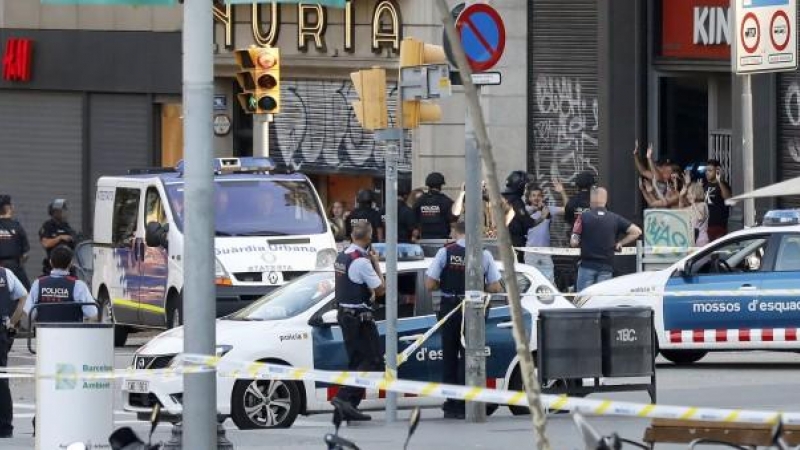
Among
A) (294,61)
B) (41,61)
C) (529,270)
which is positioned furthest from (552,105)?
(529,270)

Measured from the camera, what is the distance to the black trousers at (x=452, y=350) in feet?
54.0

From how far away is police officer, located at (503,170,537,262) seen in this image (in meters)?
25.4

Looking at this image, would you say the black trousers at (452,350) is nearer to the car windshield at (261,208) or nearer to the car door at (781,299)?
the car door at (781,299)

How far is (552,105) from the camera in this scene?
31.5 m

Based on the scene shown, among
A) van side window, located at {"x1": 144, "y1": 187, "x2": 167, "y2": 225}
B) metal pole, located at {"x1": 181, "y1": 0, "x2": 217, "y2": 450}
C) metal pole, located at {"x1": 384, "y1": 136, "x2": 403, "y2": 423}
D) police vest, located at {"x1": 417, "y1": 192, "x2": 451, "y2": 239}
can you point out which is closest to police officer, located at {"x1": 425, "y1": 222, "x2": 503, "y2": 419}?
metal pole, located at {"x1": 384, "y1": 136, "x2": 403, "y2": 423}

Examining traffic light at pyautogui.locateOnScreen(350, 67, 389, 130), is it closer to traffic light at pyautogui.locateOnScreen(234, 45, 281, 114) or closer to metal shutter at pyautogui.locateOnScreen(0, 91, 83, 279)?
traffic light at pyautogui.locateOnScreen(234, 45, 281, 114)

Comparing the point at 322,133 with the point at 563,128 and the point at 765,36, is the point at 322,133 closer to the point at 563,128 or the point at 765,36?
the point at 563,128

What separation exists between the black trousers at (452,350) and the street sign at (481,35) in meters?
1.98

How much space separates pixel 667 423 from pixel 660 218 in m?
14.6

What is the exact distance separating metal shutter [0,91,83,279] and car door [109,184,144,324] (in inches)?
424

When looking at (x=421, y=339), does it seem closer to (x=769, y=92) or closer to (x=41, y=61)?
(x=769, y=92)

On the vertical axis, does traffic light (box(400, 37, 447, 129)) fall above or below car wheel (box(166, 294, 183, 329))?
above

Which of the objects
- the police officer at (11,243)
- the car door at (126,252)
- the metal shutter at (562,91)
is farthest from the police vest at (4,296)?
the metal shutter at (562,91)

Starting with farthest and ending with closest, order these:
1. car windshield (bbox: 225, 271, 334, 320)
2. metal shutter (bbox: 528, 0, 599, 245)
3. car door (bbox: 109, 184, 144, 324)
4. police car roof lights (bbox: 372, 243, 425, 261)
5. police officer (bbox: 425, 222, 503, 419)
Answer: metal shutter (bbox: 528, 0, 599, 245) < car door (bbox: 109, 184, 144, 324) < police car roof lights (bbox: 372, 243, 425, 261) < car windshield (bbox: 225, 271, 334, 320) < police officer (bbox: 425, 222, 503, 419)
